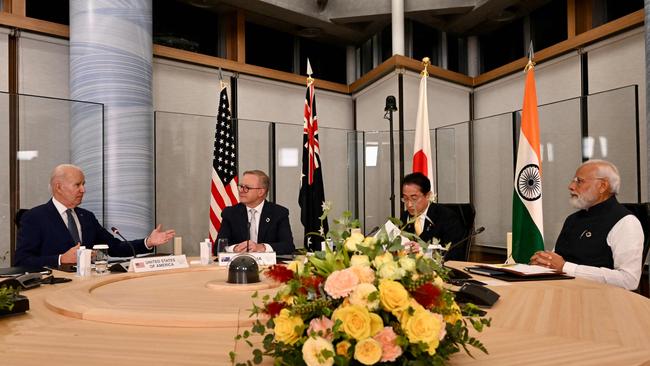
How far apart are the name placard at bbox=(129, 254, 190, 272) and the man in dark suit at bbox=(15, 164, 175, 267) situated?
43cm

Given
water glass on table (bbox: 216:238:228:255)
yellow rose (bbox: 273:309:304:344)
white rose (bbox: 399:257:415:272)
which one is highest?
white rose (bbox: 399:257:415:272)

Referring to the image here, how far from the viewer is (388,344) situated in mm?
880

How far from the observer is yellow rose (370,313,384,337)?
0.87m

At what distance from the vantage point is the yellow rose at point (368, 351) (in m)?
0.85

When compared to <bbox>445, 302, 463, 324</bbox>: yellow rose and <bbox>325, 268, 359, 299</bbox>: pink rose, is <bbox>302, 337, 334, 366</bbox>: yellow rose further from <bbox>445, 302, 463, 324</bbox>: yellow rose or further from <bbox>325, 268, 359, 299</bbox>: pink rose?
<bbox>445, 302, 463, 324</bbox>: yellow rose

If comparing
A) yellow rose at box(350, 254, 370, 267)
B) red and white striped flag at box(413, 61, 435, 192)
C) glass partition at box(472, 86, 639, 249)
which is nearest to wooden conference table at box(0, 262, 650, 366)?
yellow rose at box(350, 254, 370, 267)

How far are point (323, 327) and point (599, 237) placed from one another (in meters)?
2.34

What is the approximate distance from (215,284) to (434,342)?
1.40m

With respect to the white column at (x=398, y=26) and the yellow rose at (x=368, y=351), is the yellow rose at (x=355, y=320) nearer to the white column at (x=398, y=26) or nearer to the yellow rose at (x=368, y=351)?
the yellow rose at (x=368, y=351)

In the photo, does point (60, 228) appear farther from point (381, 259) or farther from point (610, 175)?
point (610, 175)

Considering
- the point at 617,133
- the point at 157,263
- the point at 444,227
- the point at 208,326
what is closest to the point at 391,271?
the point at 208,326

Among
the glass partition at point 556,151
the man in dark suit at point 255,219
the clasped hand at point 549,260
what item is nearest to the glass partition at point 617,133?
the glass partition at point 556,151

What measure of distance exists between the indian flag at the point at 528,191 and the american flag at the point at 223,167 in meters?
2.86

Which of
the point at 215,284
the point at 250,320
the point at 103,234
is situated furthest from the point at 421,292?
the point at 103,234
